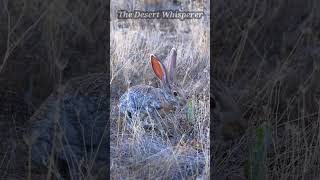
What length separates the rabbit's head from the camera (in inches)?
112

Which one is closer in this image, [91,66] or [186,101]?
[186,101]

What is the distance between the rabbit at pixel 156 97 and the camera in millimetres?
2844

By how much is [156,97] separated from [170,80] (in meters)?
0.09

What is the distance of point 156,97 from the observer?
2867 millimetres

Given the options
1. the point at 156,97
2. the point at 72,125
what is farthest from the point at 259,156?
the point at 156,97

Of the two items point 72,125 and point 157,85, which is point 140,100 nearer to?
point 157,85

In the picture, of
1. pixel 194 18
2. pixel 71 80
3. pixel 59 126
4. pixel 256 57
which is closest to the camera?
pixel 194 18

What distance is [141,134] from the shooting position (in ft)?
9.50

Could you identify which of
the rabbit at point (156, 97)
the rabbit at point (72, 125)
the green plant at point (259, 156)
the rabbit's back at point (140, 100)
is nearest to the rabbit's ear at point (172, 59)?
the rabbit at point (156, 97)

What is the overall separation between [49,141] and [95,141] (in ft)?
0.87

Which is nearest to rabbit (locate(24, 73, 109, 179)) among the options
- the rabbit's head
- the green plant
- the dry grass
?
the green plant

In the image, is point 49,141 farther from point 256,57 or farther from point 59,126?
point 256,57

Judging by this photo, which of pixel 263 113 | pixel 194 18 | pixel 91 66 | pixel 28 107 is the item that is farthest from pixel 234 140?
pixel 194 18

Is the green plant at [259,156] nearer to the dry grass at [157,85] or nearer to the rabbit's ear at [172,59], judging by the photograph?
the dry grass at [157,85]
